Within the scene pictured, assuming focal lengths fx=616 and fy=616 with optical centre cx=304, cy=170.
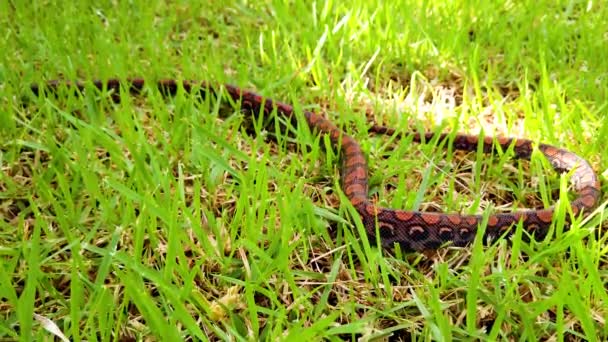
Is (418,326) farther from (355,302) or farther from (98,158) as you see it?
(98,158)

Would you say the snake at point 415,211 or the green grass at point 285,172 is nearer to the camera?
the green grass at point 285,172

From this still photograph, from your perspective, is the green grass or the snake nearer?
the green grass

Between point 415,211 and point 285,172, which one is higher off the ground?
point 285,172

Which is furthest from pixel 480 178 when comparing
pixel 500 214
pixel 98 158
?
pixel 98 158
